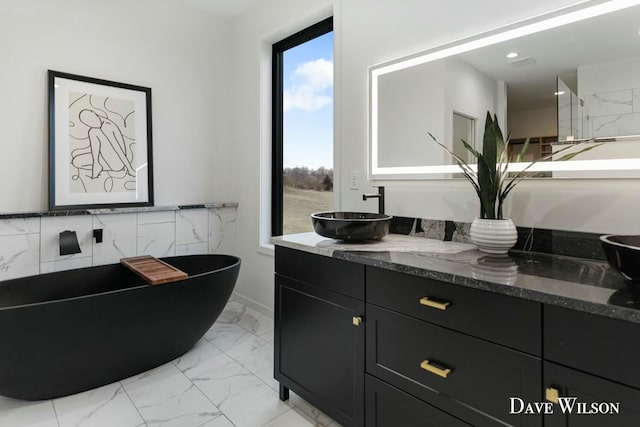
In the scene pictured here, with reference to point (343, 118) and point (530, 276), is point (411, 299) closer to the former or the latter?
point (530, 276)

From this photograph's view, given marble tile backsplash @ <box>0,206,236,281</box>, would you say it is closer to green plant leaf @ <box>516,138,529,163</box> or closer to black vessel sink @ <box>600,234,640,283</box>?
green plant leaf @ <box>516,138,529,163</box>

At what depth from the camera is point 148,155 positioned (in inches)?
120

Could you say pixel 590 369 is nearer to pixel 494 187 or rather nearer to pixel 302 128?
pixel 494 187

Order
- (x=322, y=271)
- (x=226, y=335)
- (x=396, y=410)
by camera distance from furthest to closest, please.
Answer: (x=226, y=335) < (x=322, y=271) < (x=396, y=410)

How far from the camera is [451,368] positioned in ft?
3.86

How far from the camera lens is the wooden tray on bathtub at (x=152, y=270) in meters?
2.14

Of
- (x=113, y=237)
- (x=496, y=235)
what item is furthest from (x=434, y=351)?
(x=113, y=237)

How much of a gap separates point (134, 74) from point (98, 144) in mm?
694

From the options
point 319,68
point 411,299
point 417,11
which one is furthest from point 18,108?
point 411,299

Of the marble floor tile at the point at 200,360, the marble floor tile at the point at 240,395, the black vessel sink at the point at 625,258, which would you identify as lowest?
the marble floor tile at the point at 240,395

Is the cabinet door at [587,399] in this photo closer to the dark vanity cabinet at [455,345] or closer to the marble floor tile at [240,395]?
the dark vanity cabinet at [455,345]

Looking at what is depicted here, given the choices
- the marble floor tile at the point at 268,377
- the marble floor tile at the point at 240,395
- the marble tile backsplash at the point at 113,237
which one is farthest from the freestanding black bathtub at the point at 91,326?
the marble floor tile at the point at 268,377

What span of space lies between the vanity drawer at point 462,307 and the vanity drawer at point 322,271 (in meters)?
0.08

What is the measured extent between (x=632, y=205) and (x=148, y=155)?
127 inches
